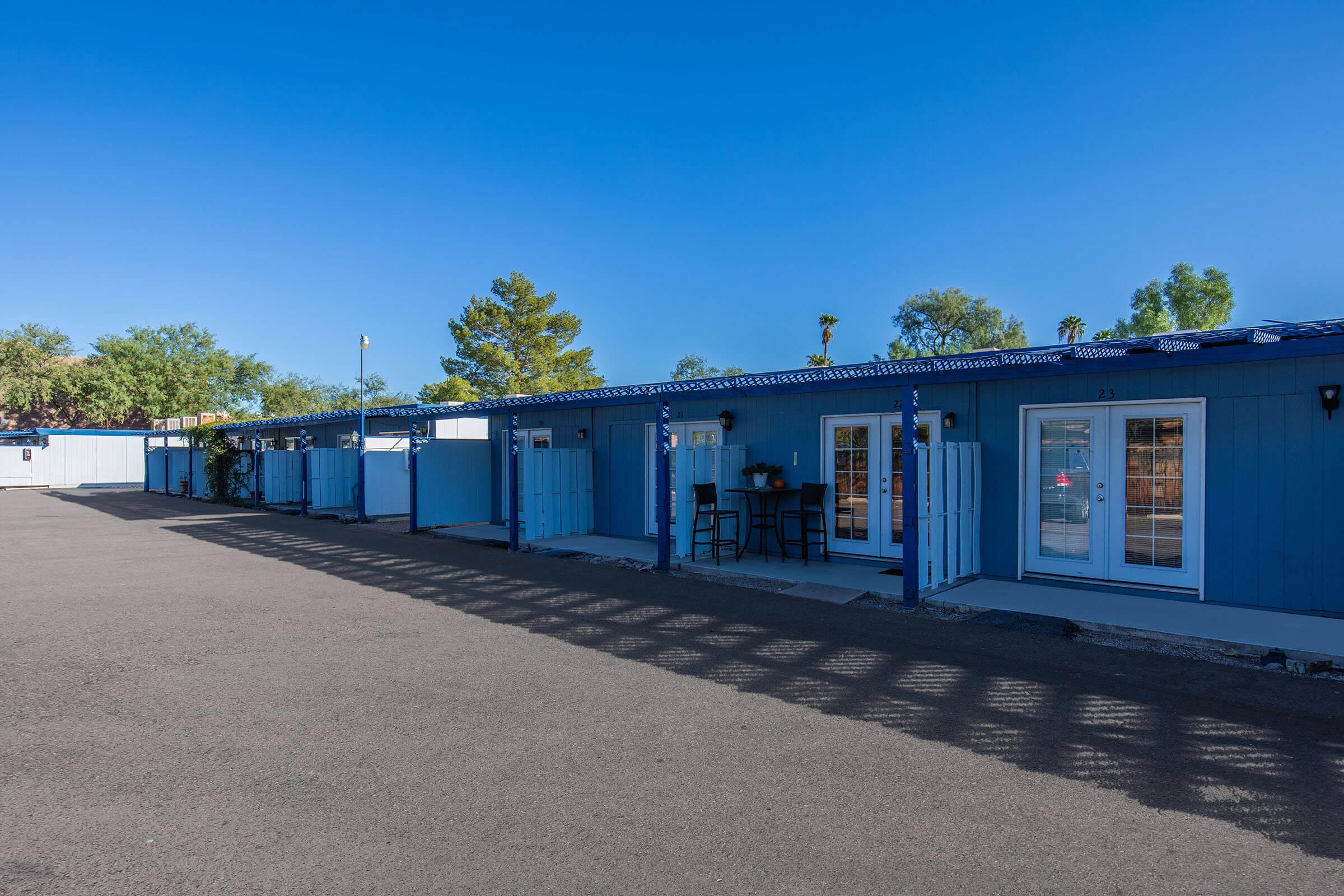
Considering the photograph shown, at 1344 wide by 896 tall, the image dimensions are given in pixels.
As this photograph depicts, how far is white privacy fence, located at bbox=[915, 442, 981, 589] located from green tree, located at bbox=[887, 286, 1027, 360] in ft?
113

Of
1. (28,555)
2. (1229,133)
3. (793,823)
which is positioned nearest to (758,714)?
(793,823)

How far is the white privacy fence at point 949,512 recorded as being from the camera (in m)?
7.10

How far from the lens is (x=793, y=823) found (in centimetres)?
280

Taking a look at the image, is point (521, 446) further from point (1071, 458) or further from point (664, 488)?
point (1071, 458)

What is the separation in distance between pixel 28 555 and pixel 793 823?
12.4 metres

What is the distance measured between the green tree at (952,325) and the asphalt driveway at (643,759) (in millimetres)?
37956

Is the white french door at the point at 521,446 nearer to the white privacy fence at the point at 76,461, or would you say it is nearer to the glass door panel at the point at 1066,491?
the glass door panel at the point at 1066,491

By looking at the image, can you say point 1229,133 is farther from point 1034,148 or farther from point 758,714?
point 758,714

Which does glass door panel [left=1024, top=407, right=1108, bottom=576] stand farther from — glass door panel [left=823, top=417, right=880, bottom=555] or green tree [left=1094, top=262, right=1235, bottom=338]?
green tree [left=1094, top=262, right=1235, bottom=338]

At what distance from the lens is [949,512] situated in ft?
24.2

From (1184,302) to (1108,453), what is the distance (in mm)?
37833

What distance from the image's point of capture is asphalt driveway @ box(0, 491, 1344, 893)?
249 centimetres

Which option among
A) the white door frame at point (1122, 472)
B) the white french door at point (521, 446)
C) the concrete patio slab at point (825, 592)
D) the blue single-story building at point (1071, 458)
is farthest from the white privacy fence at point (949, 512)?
the white french door at point (521, 446)

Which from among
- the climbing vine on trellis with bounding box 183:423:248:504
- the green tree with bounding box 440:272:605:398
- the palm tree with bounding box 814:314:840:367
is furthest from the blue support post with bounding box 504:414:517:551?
the palm tree with bounding box 814:314:840:367
